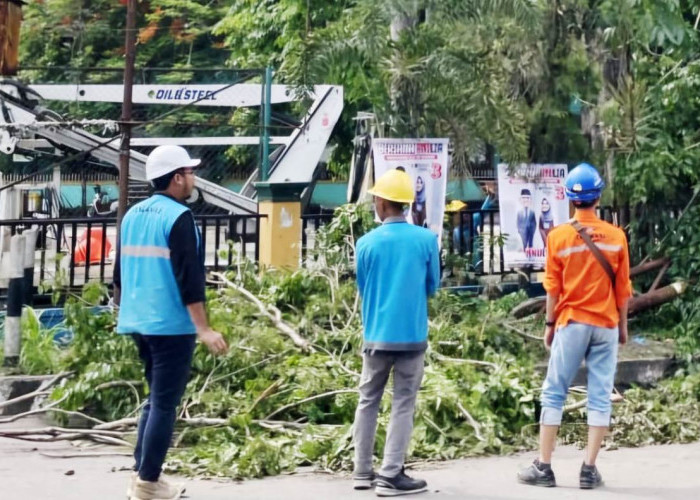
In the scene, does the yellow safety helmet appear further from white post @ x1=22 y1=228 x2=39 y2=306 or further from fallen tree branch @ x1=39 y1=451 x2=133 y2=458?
white post @ x1=22 y1=228 x2=39 y2=306

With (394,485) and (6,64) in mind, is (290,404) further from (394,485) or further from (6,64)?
(6,64)

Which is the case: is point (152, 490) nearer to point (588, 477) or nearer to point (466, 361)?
point (588, 477)

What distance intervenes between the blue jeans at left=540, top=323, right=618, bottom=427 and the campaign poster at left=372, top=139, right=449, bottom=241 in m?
3.94

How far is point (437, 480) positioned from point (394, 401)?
675 millimetres

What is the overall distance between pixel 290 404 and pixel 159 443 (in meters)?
2.00

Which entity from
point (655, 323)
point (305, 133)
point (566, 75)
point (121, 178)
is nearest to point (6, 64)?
point (121, 178)

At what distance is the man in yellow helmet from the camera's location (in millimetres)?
6430

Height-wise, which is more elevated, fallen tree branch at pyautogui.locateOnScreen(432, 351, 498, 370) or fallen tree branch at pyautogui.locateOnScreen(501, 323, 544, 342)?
fallen tree branch at pyautogui.locateOnScreen(501, 323, 544, 342)

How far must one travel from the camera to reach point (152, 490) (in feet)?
20.0

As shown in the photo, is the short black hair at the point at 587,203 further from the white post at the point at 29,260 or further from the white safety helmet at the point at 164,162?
the white post at the point at 29,260

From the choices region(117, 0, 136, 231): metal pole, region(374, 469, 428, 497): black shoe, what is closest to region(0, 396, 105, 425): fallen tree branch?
region(117, 0, 136, 231): metal pole

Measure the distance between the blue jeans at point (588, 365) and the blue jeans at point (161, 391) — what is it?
2026 millimetres

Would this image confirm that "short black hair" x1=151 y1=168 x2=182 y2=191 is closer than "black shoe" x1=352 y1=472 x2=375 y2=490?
Yes

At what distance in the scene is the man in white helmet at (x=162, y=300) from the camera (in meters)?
5.96
